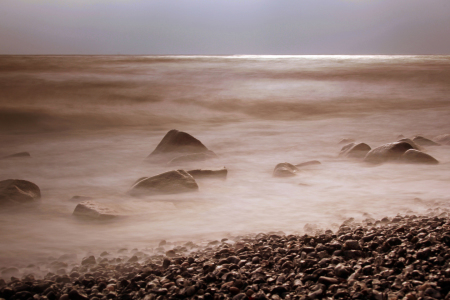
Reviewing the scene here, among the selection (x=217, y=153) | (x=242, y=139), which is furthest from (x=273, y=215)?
(x=242, y=139)

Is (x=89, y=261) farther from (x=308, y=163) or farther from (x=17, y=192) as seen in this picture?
(x=308, y=163)

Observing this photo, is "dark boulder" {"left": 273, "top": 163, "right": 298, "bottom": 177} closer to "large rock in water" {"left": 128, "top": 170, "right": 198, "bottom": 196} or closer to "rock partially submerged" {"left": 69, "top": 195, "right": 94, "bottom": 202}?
"large rock in water" {"left": 128, "top": 170, "right": 198, "bottom": 196}

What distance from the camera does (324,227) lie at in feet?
6.47

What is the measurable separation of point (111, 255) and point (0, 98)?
7327 millimetres

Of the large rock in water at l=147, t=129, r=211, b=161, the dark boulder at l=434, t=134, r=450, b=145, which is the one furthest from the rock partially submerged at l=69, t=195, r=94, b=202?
the dark boulder at l=434, t=134, r=450, b=145

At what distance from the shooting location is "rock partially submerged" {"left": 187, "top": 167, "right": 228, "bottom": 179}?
314 centimetres

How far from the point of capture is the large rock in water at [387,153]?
340cm

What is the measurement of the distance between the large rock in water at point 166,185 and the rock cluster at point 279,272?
100cm

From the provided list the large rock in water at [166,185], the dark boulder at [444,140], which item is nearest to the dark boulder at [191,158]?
the large rock in water at [166,185]

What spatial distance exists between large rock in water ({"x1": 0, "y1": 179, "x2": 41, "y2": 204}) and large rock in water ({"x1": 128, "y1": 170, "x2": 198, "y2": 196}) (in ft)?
2.25

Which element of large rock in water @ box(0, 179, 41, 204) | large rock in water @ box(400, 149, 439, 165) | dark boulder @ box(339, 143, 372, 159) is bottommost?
large rock in water @ box(0, 179, 41, 204)

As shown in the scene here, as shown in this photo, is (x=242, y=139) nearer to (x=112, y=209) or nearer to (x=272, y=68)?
(x=112, y=209)

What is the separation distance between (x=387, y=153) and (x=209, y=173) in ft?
5.58

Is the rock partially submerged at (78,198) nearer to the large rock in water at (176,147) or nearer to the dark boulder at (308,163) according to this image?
the large rock in water at (176,147)
